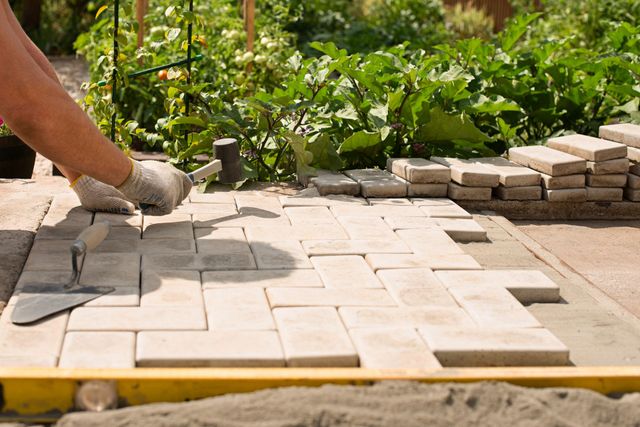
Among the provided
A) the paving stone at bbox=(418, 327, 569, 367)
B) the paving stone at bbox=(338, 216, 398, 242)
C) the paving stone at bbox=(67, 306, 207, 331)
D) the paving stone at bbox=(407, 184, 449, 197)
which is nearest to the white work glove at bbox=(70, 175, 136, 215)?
the paving stone at bbox=(338, 216, 398, 242)

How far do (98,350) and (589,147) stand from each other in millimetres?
3210

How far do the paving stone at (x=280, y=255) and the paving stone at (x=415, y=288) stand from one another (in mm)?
333

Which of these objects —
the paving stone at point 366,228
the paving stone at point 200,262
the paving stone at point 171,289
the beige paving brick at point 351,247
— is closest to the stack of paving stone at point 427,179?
the paving stone at point 366,228

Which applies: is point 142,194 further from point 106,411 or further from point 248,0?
point 248,0

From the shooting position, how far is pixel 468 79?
5.58 m

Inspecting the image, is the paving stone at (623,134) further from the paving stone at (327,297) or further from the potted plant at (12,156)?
the potted plant at (12,156)

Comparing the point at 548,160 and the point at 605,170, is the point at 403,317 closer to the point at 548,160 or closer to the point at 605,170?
the point at 548,160

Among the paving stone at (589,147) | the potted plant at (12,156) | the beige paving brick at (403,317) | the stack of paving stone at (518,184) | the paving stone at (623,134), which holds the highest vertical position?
the paving stone at (623,134)

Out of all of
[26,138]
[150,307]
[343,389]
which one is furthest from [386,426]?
[26,138]

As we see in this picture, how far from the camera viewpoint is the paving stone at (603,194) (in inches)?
208

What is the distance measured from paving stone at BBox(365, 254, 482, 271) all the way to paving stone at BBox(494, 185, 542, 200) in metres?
1.20

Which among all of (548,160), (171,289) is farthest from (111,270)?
(548,160)

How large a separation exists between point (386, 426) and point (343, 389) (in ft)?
0.68

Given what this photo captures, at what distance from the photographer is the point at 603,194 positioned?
17.4 feet
